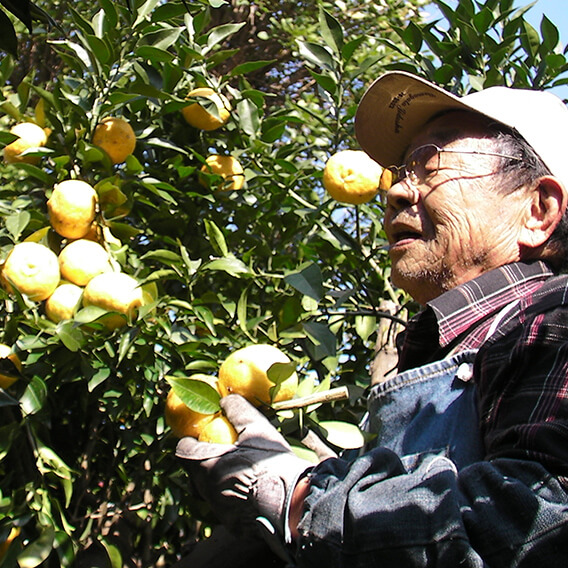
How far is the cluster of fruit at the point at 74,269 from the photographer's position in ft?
5.46

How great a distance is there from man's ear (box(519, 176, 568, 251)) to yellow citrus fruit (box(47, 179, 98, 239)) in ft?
3.34

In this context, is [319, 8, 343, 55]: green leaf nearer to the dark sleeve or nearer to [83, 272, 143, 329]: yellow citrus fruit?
[83, 272, 143, 329]: yellow citrus fruit

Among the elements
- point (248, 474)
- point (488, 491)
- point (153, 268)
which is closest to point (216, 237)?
point (153, 268)

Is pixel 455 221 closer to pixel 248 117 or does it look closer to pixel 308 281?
pixel 308 281

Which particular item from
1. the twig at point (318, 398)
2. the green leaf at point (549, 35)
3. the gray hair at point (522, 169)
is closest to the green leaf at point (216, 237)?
the twig at point (318, 398)

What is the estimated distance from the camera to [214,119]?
2.03m

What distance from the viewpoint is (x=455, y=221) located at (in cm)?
140

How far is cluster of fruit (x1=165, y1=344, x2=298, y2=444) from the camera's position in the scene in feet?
4.42

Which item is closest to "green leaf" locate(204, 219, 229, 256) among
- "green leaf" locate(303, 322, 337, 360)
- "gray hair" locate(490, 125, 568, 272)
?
"green leaf" locate(303, 322, 337, 360)

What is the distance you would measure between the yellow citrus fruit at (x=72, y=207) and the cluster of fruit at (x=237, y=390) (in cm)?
59

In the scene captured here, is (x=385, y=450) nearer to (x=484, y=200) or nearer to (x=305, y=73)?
(x=484, y=200)

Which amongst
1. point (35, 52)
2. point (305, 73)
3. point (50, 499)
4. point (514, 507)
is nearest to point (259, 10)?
point (305, 73)

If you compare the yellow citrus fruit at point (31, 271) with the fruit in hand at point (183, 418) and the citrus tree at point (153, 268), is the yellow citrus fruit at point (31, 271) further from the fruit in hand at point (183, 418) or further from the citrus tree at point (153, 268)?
the fruit in hand at point (183, 418)

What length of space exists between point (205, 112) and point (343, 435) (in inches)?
39.5
